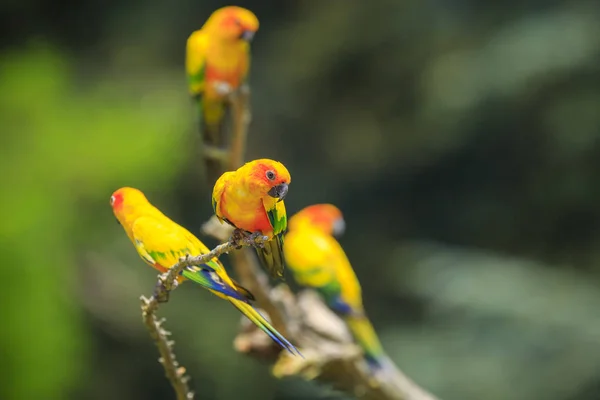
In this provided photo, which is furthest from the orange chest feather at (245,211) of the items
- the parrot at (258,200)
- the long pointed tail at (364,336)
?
the long pointed tail at (364,336)

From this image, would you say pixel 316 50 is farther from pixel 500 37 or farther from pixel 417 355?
pixel 417 355

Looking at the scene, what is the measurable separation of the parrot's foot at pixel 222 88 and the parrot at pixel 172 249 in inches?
10.8

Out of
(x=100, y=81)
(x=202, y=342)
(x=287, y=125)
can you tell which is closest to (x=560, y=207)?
(x=287, y=125)

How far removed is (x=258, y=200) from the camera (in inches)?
18.8

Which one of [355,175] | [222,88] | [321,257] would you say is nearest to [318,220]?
[321,257]

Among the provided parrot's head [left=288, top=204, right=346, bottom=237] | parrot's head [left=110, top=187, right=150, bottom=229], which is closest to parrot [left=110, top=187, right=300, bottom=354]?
parrot's head [left=110, top=187, right=150, bottom=229]

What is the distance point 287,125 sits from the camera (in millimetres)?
1821

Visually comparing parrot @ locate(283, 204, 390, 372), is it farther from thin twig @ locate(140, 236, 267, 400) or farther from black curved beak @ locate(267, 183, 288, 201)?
black curved beak @ locate(267, 183, 288, 201)

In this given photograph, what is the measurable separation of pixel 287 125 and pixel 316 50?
38 centimetres

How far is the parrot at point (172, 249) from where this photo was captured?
0.51 metres

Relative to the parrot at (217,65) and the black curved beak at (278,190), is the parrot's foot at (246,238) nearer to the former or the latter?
the black curved beak at (278,190)

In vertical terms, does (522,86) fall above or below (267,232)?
above

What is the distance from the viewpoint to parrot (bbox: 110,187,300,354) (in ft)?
1.67

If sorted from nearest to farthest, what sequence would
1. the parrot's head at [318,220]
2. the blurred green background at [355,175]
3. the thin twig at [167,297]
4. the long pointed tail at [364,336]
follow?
the thin twig at [167,297]
the parrot's head at [318,220]
the long pointed tail at [364,336]
the blurred green background at [355,175]
